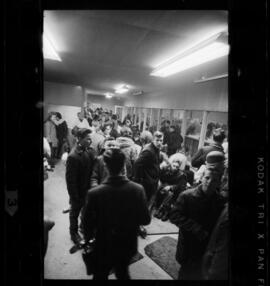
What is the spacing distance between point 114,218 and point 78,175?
0.45 m

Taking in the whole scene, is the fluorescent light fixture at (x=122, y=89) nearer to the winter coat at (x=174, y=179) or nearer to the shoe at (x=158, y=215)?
the winter coat at (x=174, y=179)

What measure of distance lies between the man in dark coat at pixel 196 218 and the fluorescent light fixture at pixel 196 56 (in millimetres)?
912

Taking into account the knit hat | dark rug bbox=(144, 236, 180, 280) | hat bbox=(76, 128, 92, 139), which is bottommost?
dark rug bbox=(144, 236, 180, 280)

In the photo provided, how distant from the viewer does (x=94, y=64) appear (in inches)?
65.6

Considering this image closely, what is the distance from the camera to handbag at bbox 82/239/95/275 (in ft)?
4.96

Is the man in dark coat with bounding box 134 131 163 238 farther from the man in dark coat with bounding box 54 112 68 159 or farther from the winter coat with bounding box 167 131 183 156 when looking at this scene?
the man in dark coat with bounding box 54 112 68 159

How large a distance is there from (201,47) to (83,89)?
3.73ft

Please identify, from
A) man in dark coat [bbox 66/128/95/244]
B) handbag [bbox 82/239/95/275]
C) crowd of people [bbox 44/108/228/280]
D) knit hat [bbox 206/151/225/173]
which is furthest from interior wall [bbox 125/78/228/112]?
handbag [bbox 82/239/95/275]

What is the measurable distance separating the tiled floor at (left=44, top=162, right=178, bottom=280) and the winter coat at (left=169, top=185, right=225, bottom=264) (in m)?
0.10

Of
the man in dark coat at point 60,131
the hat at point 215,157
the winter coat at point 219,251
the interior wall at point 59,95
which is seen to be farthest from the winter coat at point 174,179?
the interior wall at point 59,95

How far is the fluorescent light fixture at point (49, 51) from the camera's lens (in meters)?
1.38
